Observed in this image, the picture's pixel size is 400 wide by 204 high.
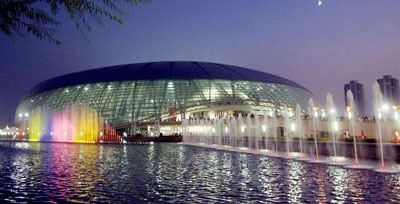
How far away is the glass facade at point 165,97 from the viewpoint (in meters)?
61.5

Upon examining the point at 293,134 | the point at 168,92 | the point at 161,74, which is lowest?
the point at 293,134

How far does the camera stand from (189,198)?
848 cm

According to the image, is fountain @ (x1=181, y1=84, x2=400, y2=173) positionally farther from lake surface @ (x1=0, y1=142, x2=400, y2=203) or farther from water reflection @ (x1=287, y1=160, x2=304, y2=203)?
lake surface @ (x1=0, y1=142, x2=400, y2=203)

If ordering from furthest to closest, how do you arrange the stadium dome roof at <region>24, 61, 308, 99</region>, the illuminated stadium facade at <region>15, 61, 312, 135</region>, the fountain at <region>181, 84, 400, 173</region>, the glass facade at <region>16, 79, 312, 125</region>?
the stadium dome roof at <region>24, 61, 308, 99</region>, the illuminated stadium facade at <region>15, 61, 312, 135</region>, the glass facade at <region>16, 79, 312, 125</region>, the fountain at <region>181, 84, 400, 173</region>

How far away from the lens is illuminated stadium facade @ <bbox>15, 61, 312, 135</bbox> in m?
61.8

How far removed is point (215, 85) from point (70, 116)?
26.6 meters

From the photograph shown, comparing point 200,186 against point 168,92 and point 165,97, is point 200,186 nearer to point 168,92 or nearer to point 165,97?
point 165,97

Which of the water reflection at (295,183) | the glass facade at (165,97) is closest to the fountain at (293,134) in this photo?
the water reflection at (295,183)

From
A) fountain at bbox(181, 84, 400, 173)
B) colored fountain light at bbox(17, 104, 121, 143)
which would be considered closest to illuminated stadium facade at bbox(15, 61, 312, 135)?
colored fountain light at bbox(17, 104, 121, 143)

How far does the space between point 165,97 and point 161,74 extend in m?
8.26

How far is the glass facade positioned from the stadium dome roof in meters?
1.63

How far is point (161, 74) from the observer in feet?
231

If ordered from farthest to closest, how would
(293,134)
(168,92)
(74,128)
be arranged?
→ (168,92) → (74,128) → (293,134)

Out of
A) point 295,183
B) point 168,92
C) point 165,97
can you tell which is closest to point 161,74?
point 168,92
